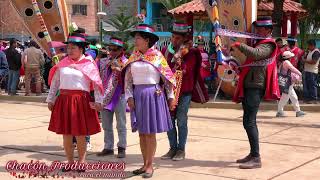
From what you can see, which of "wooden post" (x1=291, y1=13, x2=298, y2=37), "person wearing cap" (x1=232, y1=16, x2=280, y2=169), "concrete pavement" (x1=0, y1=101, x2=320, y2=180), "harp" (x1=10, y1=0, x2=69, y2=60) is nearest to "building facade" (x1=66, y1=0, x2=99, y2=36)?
"wooden post" (x1=291, y1=13, x2=298, y2=37)

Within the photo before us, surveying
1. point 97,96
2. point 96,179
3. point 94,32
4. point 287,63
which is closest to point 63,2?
point 97,96

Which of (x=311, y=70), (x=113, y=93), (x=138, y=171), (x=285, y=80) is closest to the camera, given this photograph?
(x=138, y=171)

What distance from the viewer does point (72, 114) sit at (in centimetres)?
586

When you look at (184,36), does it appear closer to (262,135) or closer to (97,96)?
(97,96)

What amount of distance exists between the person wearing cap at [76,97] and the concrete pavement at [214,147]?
Answer: 0.80 metres

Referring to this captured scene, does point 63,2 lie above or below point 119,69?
above

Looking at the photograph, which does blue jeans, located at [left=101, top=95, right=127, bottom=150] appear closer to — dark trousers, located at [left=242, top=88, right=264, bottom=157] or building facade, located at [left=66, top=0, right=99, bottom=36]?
dark trousers, located at [left=242, top=88, right=264, bottom=157]

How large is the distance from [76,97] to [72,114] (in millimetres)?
199

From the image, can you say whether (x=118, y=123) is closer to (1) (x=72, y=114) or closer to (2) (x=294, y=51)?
(1) (x=72, y=114)

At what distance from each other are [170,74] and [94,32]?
40.5 metres

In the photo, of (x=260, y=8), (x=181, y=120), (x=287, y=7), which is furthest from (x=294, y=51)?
(x=181, y=120)

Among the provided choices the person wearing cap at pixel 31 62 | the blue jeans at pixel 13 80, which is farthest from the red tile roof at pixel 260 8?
the blue jeans at pixel 13 80

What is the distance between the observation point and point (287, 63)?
35.7 feet

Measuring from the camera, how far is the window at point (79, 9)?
45250mm
